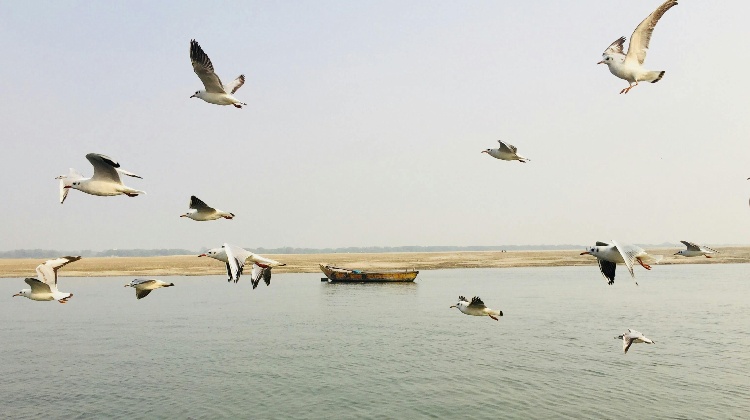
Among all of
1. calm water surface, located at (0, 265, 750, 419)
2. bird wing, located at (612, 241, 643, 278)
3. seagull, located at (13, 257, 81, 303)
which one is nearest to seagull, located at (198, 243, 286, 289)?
seagull, located at (13, 257, 81, 303)

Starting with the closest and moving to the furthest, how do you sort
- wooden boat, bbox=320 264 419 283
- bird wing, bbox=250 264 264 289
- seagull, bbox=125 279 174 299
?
1. bird wing, bbox=250 264 264 289
2. seagull, bbox=125 279 174 299
3. wooden boat, bbox=320 264 419 283

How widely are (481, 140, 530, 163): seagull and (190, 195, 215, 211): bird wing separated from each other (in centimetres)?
653

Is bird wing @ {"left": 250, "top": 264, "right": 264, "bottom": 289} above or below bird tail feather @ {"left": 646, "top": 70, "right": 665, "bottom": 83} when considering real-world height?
below

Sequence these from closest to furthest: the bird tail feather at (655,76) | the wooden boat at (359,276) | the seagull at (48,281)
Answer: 1. the bird tail feather at (655,76)
2. the seagull at (48,281)
3. the wooden boat at (359,276)

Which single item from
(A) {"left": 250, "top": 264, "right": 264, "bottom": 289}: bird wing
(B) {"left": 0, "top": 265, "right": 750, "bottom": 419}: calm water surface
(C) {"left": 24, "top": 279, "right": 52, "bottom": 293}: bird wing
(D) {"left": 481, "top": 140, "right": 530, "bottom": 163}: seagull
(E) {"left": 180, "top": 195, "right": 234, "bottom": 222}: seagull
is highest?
(D) {"left": 481, "top": 140, "right": 530, "bottom": 163}: seagull

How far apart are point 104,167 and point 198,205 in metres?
1.92

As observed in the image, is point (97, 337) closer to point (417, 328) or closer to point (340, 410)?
point (417, 328)

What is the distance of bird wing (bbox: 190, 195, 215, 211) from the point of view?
12.3 meters

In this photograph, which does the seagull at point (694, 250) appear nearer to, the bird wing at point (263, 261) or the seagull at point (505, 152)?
the seagull at point (505, 152)

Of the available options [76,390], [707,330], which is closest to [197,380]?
Result: [76,390]

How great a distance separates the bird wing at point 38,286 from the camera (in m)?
14.3

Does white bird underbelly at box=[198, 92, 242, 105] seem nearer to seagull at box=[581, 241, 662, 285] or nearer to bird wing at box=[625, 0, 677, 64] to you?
seagull at box=[581, 241, 662, 285]

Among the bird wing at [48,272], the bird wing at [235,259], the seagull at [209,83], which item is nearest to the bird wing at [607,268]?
the bird wing at [235,259]

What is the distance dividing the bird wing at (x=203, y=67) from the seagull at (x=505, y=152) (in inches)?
249
